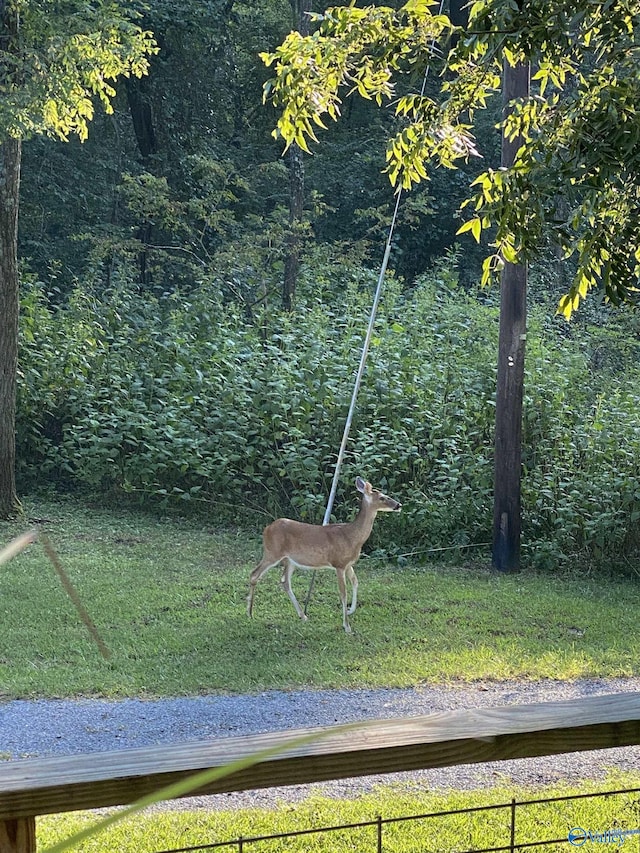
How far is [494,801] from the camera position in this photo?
4438 mm

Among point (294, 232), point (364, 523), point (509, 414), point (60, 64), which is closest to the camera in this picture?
point (364, 523)

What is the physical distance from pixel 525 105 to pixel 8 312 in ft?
25.4

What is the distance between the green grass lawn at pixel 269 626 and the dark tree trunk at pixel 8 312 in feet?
4.58

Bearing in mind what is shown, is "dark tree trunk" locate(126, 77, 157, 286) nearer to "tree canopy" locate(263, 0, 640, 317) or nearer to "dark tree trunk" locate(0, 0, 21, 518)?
"dark tree trunk" locate(0, 0, 21, 518)

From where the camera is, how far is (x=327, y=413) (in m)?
11.4

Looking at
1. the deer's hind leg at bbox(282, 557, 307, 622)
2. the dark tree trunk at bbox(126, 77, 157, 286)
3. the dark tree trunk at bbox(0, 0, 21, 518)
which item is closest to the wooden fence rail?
the deer's hind leg at bbox(282, 557, 307, 622)

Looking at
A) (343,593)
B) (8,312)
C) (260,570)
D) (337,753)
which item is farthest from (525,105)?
(8,312)

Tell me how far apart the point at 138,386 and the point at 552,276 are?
755 centimetres

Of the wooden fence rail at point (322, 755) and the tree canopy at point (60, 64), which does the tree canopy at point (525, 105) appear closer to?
the wooden fence rail at point (322, 755)

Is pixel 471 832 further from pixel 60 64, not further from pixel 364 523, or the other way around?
pixel 60 64

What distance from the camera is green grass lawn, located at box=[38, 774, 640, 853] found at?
13.4 feet

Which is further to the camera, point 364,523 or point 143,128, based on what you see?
point 143,128

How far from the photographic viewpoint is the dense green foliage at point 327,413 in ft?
33.5

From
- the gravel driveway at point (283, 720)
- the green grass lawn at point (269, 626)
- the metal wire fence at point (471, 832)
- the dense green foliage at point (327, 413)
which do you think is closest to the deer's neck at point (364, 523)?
the green grass lawn at point (269, 626)
